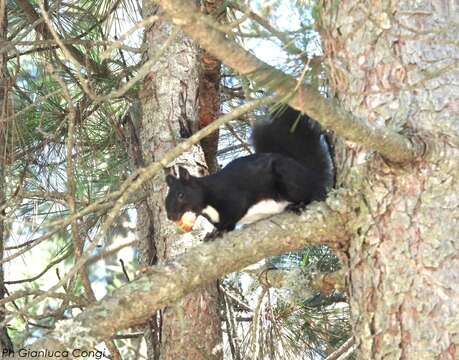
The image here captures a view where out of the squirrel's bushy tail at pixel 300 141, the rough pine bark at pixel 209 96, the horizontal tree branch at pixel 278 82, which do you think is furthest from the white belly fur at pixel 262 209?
the horizontal tree branch at pixel 278 82

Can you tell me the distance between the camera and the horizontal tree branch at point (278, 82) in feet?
3.91

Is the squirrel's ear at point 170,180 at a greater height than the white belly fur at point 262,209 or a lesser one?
greater

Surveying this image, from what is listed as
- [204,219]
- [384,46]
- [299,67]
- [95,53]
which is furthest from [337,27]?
[95,53]

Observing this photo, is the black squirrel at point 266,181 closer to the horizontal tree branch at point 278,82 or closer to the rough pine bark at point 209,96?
the rough pine bark at point 209,96

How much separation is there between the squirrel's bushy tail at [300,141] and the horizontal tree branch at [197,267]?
0.64m

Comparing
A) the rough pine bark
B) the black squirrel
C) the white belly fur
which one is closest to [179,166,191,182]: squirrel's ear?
the black squirrel

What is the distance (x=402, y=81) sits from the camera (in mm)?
1796

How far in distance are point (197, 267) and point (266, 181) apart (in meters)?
0.75

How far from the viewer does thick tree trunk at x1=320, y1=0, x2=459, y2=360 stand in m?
1.63

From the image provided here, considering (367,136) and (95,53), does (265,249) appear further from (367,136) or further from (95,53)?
(95,53)

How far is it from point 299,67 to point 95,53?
155 centimetres

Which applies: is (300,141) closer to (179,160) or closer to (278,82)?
(179,160)

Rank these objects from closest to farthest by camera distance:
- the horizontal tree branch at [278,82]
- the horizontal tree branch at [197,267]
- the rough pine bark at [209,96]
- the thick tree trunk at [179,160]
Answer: the horizontal tree branch at [278,82], the horizontal tree branch at [197,267], the thick tree trunk at [179,160], the rough pine bark at [209,96]

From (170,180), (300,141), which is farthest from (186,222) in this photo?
(300,141)
